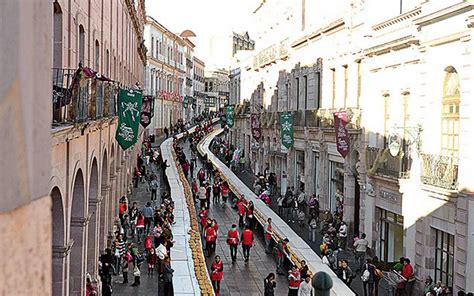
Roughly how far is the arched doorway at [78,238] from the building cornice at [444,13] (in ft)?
32.9

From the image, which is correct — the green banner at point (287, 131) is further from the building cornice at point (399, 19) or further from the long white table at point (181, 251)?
the building cornice at point (399, 19)

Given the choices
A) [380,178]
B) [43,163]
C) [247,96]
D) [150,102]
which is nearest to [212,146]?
[247,96]

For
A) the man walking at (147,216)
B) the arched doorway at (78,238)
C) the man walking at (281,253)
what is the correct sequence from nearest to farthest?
the arched doorway at (78,238), the man walking at (281,253), the man walking at (147,216)

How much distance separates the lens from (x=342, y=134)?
25641 mm

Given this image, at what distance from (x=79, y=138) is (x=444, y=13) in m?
10.0

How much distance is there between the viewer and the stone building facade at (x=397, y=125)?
57.8ft

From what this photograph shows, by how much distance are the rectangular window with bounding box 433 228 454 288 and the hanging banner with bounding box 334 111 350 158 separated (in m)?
Answer: 6.64

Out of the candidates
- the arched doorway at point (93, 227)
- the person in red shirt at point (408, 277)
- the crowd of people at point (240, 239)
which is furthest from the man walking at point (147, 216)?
the person in red shirt at point (408, 277)

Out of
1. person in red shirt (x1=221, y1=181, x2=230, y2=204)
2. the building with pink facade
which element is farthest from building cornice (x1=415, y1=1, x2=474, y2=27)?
person in red shirt (x1=221, y1=181, x2=230, y2=204)

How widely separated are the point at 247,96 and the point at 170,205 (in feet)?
103

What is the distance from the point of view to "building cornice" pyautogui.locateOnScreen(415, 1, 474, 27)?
55.3ft

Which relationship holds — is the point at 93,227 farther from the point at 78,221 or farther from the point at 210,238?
the point at 210,238

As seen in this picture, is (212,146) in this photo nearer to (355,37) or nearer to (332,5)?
(332,5)

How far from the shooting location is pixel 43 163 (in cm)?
229
